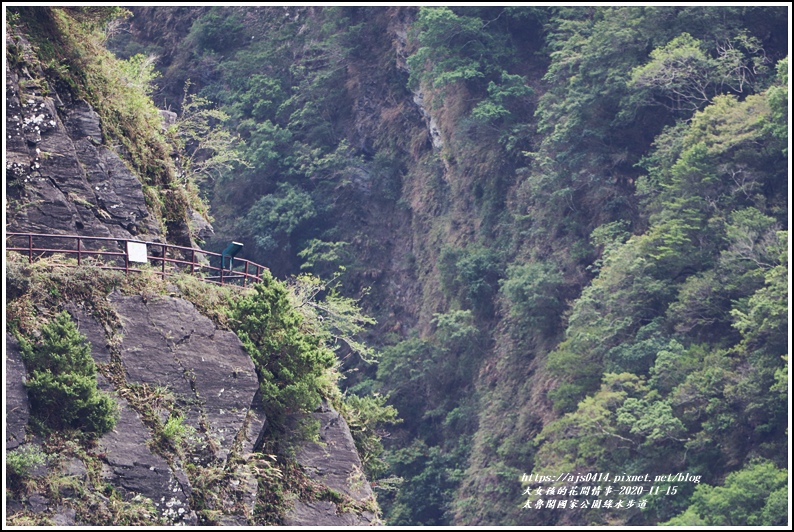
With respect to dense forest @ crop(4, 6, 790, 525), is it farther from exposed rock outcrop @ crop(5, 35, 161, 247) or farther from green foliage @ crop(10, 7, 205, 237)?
exposed rock outcrop @ crop(5, 35, 161, 247)

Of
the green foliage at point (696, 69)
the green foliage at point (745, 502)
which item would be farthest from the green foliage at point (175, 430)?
the green foliage at point (696, 69)

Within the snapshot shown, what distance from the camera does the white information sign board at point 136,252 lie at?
18.4 m

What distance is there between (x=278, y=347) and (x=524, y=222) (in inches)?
908

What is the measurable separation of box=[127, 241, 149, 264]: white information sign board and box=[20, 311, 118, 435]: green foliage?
1732mm

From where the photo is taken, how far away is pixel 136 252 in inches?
727

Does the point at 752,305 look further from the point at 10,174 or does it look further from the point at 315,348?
the point at 10,174

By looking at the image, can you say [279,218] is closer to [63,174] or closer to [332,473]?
[63,174]

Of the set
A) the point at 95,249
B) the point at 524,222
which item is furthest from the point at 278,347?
the point at 524,222

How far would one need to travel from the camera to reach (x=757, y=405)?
3034cm

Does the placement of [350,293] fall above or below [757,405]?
above

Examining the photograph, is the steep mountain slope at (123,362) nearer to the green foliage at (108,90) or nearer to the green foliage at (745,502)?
the green foliage at (108,90)

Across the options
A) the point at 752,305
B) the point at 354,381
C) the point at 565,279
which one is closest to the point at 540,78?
the point at 565,279

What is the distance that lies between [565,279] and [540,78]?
29.2 feet

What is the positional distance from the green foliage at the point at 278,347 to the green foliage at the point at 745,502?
13.4 m
